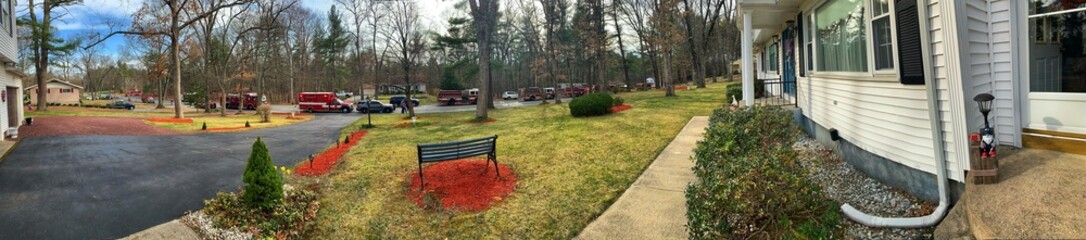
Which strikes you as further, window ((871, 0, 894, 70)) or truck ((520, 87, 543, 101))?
truck ((520, 87, 543, 101))

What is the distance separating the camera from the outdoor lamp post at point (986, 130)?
354 cm

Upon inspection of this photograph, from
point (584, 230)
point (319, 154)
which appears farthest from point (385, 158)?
point (584, 230)

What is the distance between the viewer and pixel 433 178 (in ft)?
24.7

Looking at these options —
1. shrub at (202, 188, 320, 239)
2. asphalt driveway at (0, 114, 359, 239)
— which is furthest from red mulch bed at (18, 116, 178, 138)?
shrub at (202, 188, 320, 239)

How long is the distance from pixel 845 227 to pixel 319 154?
1042cm

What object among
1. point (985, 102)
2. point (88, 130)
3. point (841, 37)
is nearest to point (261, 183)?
point (985, 102)

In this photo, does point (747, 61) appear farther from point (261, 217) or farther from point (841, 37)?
point (261, 217)

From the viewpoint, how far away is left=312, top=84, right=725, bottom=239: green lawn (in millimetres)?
5676

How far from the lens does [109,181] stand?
760cm

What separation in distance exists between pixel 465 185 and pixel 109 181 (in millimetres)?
5707

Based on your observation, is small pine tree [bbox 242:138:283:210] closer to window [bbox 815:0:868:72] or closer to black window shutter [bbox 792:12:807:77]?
window [bbox 815:0:868:72]

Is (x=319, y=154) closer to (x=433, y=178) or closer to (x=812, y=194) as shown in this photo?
(x=433, y=178)

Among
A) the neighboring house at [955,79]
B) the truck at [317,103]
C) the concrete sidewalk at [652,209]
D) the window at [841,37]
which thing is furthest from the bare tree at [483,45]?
the truck at [317,103]

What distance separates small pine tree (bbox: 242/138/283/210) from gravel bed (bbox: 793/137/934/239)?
20.0 feet
